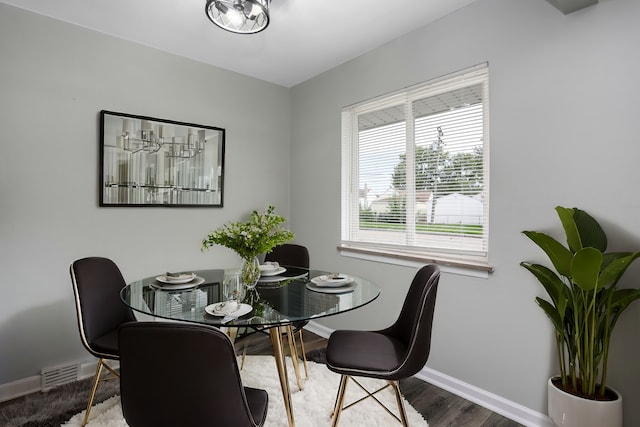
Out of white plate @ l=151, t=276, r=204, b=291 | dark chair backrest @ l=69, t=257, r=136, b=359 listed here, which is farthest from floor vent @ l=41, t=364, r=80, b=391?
white plate @ l=151, t=276, r=204, b=291

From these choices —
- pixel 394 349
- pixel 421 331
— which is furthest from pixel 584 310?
pixel 394 349

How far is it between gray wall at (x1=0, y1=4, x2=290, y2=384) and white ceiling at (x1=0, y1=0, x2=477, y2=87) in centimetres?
16

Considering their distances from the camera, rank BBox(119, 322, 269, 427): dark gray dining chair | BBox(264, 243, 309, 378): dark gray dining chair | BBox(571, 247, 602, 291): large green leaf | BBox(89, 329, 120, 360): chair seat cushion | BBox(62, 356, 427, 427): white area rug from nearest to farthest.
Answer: BBox(119, 322, 269, 427): dark gray dining chair
BBox(571, 247, 602, 291): large green leaf
BBox(89, 329, 120, 360): chair seat cushion
BBox(62, 356, 427, 427): white area rug
BBox(264, 243, 309, 378): dark gray dining chair

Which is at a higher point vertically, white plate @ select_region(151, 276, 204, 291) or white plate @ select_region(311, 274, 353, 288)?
white plate @ select_region(311, 274, 353, 288)

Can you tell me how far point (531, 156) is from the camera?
1.97m

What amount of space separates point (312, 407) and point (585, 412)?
141 cm

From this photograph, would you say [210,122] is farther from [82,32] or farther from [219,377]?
[219,377]

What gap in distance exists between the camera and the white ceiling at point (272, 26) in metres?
2.28

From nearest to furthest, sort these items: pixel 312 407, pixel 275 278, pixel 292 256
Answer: pixel 312 407 < pixel 275 278 < pixel 292 256

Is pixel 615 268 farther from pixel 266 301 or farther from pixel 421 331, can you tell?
pixel 266 301

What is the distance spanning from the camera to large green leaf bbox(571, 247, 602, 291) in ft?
4.63

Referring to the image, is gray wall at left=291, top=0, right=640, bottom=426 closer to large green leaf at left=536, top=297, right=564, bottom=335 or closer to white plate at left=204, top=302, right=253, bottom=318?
large green leaf at left=536, top=297, right=564, bottom=335

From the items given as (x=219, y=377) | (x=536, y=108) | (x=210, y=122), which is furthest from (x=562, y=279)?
(x=210, y=122)

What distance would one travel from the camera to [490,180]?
7.08 feet
